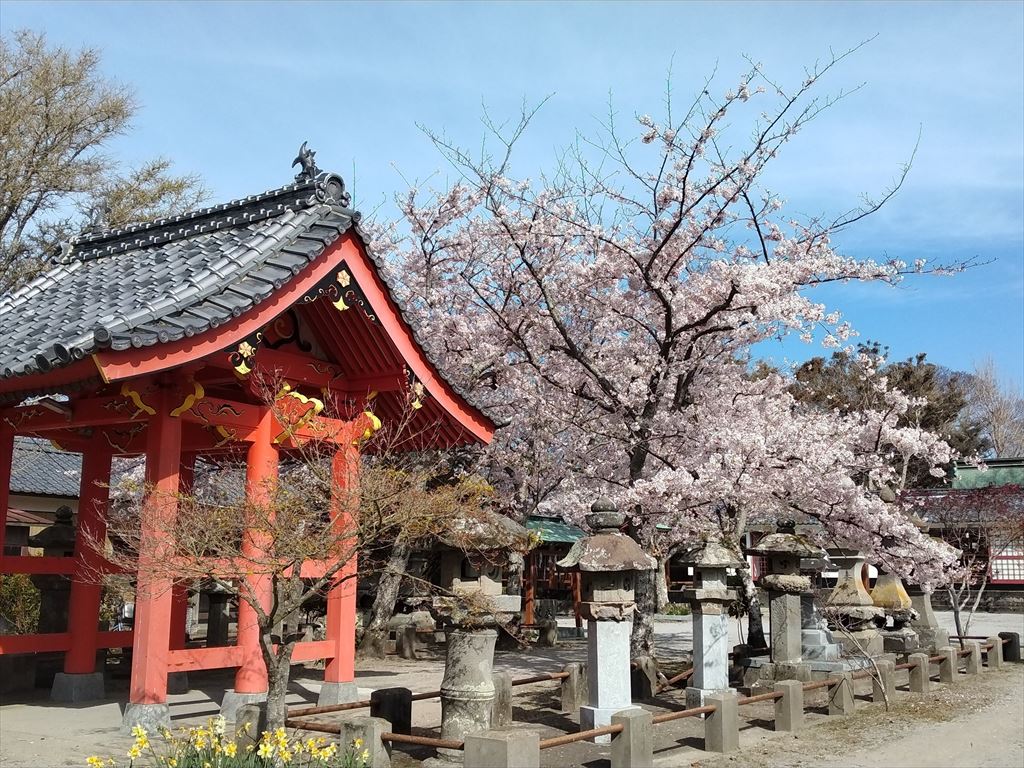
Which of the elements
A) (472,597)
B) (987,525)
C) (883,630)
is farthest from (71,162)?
(987,525)

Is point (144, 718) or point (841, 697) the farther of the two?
point (841, 697)

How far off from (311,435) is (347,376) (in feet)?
4.39

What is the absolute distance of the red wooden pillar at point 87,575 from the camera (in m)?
10.4

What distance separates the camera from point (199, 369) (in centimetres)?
949

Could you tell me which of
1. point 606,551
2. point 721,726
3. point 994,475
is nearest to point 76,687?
point 606,551

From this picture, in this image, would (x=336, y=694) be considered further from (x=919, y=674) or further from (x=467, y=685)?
(x=919, y=674)

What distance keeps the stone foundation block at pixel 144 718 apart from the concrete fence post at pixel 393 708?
213 centimetres

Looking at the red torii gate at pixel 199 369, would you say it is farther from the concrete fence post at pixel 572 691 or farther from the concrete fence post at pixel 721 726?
the concrete fence post at pixel 721 726

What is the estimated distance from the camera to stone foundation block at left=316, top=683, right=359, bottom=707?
33.5ft

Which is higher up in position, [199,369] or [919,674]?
[199,369]

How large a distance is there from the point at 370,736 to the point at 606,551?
3432 mm

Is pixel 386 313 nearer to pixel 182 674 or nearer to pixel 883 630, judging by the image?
pixel 182 674

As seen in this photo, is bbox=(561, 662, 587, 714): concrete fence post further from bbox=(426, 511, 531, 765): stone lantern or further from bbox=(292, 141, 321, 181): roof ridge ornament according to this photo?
bbox=(292, 141, 321, 181): roof ridge ornament

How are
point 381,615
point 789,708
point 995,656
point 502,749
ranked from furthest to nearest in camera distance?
point 381,615, point 995,656, point 789,708, point 502,749
